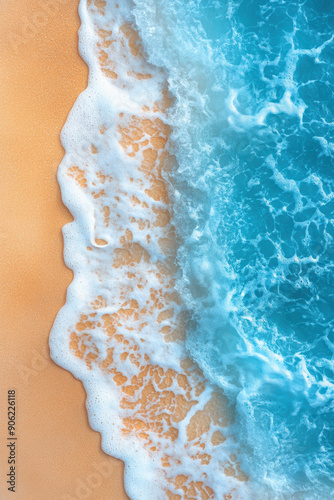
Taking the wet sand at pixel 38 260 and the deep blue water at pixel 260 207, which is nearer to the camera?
the wet sand at pixel 38 260

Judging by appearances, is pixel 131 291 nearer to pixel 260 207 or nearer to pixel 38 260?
pixel 38 260

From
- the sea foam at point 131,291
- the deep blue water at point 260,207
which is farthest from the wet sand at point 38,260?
the deep blue water at point 260,207

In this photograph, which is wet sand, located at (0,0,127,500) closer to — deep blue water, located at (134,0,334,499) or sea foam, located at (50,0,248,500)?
sea foam, located at (50,0,248,500)

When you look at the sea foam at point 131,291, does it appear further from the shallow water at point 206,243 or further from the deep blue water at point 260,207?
the deep blue water at point 260,207

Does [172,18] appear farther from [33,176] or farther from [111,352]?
[111,352]

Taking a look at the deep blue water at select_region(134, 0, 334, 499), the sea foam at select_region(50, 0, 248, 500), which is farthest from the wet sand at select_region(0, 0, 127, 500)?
the deep blue water at select_region(134, 0, 334, 499)

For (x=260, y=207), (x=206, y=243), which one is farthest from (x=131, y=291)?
(x=260, y=207)
